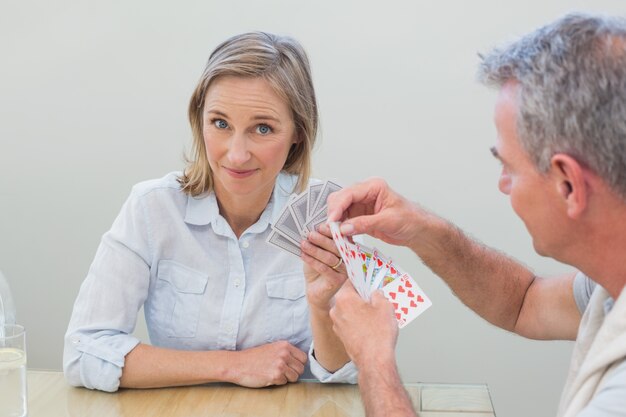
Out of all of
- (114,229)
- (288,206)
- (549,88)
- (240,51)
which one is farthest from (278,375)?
(549,88)

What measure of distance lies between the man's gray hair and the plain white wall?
236cm

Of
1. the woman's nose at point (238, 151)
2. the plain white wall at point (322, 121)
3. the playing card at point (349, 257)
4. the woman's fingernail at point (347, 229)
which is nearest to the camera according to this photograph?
the playing card at point (349, 257)

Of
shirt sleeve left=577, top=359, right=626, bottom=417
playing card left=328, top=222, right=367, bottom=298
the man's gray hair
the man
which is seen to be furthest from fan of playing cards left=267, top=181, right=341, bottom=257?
shirt sleeve left=577, top=359, right=626, bottom=417

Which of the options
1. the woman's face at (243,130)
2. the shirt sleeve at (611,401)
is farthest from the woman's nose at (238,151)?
the shirt sleeve at (611,401)

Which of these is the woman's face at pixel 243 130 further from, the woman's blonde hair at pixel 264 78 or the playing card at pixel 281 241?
the playing card at pixel 281 241

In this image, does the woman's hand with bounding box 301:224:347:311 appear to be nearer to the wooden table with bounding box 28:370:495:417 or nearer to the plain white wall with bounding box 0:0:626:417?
the wooden table with bounding box 28:370:495:417

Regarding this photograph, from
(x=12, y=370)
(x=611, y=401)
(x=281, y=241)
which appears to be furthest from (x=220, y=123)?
(x=611, y=401)

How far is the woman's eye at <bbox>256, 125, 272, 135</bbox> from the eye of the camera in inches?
98.2

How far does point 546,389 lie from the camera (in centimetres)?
412

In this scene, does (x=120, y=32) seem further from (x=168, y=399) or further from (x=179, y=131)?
(x=168, y=399)

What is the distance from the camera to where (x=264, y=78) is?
247cm

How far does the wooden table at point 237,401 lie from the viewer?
6.99 feet

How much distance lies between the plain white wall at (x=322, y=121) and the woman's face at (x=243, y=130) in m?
1.41

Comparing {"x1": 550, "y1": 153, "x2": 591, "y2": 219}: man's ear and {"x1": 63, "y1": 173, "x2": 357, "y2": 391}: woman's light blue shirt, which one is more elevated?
{"x1": 550, "y1": 153, "x2": 591, "y2": 219}: man's ear
